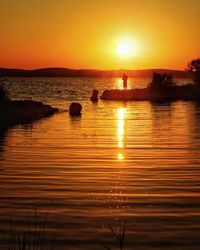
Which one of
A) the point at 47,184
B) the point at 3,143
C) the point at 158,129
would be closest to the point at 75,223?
the point at 47,184

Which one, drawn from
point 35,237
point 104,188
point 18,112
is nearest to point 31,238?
point 35,237

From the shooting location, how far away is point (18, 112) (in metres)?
29.2

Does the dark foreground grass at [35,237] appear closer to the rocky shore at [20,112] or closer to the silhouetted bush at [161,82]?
the rocky shore at [20,112]

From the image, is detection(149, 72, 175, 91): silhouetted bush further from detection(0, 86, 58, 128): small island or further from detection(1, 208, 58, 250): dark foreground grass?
detection(1, 208, 58, 250): dark foreground grass

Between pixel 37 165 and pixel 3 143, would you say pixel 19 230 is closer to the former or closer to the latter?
pixel 37 165

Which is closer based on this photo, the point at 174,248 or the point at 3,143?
the point at 174,248

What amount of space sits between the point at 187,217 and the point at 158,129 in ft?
52.0

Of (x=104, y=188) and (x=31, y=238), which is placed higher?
(x=31, y=238)

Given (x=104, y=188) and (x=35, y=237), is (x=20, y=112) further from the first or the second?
(x=35, y=237)

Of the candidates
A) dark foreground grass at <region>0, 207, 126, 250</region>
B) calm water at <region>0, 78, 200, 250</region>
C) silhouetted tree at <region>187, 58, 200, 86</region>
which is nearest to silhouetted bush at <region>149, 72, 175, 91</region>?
silhouetted tree at <region>187, 58, 200, 86</region>

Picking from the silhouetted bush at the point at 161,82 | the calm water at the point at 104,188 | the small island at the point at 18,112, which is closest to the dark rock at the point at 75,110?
the small island at the point at 18,112

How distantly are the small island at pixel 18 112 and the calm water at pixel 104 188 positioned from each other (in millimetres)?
7360

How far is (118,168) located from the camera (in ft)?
42.1

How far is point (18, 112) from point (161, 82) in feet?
126
